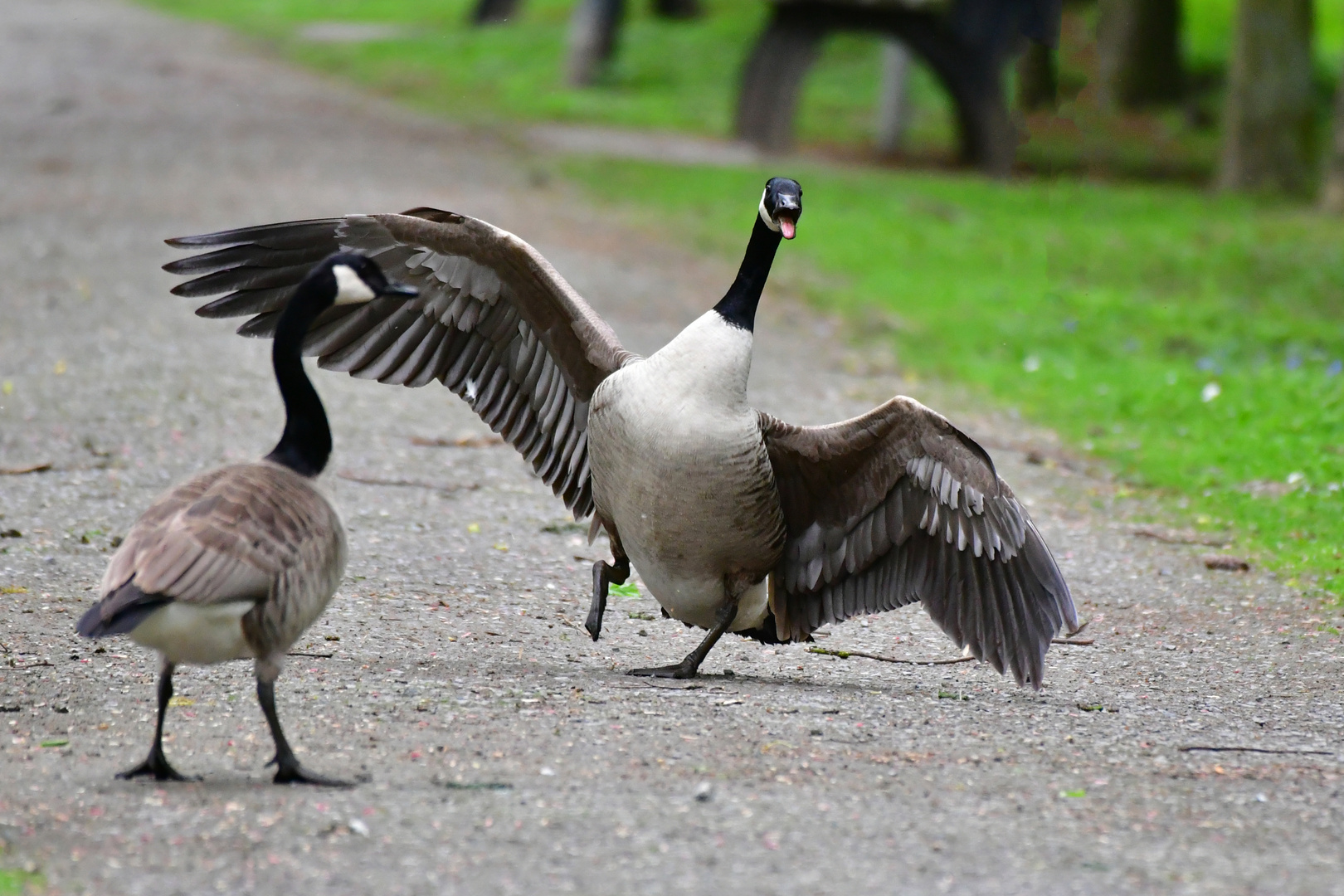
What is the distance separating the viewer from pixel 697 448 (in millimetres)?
5184

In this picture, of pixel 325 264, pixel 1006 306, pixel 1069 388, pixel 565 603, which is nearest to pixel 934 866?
pixel 325 264

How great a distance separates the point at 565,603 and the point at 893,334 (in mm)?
6344

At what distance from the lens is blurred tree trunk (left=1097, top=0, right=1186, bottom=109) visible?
23250 millimetres

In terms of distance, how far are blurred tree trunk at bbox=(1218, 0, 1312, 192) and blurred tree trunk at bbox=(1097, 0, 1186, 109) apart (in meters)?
5.46

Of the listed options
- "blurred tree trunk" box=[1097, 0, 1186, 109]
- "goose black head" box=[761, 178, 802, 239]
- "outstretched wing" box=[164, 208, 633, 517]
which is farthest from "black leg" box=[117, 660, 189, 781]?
"blurred tree trunk" box=[1097, 0, 1186, 109]

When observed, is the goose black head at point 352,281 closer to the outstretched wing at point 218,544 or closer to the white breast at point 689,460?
the outstretched wing at point 218,544

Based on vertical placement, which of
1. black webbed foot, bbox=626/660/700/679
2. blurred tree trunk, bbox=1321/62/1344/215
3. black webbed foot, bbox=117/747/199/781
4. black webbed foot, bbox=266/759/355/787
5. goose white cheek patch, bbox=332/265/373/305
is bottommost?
black webbed foot, bbox=626/660/700/679

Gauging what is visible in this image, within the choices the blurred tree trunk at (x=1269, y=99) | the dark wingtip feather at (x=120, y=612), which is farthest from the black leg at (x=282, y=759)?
the blurred tree trunk at (x=1269, y=99)

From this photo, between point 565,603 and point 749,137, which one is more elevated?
point 749,137

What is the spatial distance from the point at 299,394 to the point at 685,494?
1470 millimetres

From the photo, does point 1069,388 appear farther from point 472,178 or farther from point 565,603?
point 472,178

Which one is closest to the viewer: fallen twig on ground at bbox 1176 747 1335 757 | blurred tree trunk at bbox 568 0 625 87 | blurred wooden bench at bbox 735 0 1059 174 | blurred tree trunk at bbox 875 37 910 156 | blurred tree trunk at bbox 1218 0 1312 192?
fallen twig on ground at bbox 1176 747 1335 757

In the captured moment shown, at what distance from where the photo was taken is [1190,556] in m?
Result: 7.48

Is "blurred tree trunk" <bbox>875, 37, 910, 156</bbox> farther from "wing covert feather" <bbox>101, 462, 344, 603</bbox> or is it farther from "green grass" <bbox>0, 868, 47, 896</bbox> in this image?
"green grass" <bbox>0, 868, 47, 896</bbox>
